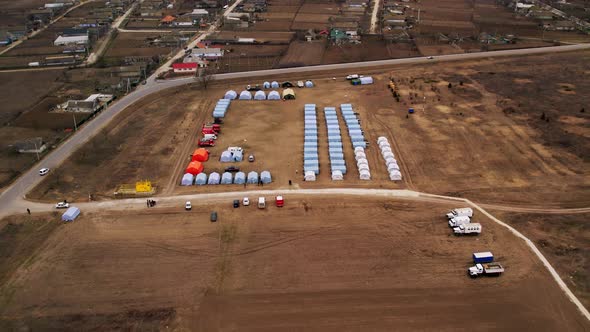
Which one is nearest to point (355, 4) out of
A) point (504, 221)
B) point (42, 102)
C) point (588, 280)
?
point (42, 102)

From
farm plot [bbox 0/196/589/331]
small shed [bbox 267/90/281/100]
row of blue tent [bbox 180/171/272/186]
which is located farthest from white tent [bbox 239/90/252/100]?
farm plot [bbox 0/196/589/331]

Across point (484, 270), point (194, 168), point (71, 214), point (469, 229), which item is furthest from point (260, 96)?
point (484, 270)

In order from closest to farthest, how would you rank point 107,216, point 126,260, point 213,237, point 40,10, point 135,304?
point 135,304 → point 126,260 → point 213,237 → point 107,216 → point 40,10

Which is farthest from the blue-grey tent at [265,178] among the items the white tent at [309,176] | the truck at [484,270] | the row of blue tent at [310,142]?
the truck at [484,270]

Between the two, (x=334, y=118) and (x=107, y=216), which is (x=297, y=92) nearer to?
(x=334, y=118)

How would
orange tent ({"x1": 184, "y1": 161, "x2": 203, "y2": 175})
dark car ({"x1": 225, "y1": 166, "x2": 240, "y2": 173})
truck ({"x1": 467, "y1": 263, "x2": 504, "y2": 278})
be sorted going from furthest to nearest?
1. dark car ({"x1": 225, "y1": 166, "x2": 240, "y2": 173})
2. orange tent ({"x1": 184, "y1": 161, "x2": 203, "y2": 175})
3. truck ({"x1": 467, "y1": 263, "x2": 504, "y2": 278})

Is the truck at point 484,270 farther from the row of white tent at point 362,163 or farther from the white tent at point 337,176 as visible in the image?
the white tent at point 337,176

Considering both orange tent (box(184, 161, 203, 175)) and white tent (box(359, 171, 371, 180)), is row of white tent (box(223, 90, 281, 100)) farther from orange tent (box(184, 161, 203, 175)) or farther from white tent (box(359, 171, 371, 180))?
white tent (box(359, 171, 371, 180))
